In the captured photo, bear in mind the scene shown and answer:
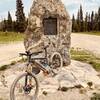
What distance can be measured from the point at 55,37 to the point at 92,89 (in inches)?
121

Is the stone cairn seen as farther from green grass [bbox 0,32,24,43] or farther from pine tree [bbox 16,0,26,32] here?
pine tree [bbox 16,0,26,32]

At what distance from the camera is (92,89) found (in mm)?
10680

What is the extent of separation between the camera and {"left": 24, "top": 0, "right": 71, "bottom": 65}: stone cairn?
1291 cm

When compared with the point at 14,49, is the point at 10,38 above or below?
below

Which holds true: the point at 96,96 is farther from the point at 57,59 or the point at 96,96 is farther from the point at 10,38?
the point at 10,38

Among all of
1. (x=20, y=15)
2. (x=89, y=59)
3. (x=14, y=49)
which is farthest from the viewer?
(x=20, y=15)

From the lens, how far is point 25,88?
8805 millimetres

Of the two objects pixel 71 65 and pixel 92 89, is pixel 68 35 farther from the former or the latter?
pixel 92 89

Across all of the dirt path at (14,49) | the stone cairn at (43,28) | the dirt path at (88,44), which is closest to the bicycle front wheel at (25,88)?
the stone cairn at (43,28)

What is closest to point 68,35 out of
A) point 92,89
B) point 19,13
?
point 92,89

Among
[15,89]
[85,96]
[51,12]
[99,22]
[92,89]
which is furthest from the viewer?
[99,22]

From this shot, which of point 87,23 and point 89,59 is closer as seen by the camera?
point 89,59

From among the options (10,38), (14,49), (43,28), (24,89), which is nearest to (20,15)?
(10,38)

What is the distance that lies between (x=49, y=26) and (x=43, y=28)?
A: 241mm
